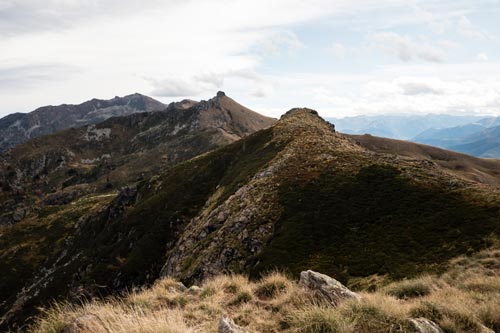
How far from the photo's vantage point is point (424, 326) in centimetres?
906

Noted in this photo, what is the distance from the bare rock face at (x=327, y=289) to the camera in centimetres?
1211

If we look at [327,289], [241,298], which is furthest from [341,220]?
[241,298]

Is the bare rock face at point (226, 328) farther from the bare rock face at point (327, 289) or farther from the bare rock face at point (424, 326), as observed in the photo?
the bare rock face at point (424, 326)

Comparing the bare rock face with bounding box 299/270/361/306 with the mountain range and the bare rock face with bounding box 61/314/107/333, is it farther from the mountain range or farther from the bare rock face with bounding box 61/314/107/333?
the mountain range

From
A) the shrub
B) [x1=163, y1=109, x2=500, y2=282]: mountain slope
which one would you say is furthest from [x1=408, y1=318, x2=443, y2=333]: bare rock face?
[x1=163, y1=109, x2=500, y2=282]: mountain slope

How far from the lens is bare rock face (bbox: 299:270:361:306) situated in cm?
1211

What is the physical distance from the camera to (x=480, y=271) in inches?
835

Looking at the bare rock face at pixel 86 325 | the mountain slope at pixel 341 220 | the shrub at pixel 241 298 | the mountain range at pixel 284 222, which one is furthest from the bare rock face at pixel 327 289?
the mountain slope at pixel 341 220

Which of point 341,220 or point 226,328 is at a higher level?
point 226,328

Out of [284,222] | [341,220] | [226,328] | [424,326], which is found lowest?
[284,222]

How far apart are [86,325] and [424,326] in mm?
9402

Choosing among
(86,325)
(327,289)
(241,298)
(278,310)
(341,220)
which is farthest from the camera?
(341,220)

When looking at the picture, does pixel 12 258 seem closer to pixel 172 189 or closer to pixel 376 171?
pixel 172 189

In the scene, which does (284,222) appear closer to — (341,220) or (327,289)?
(341,220)
